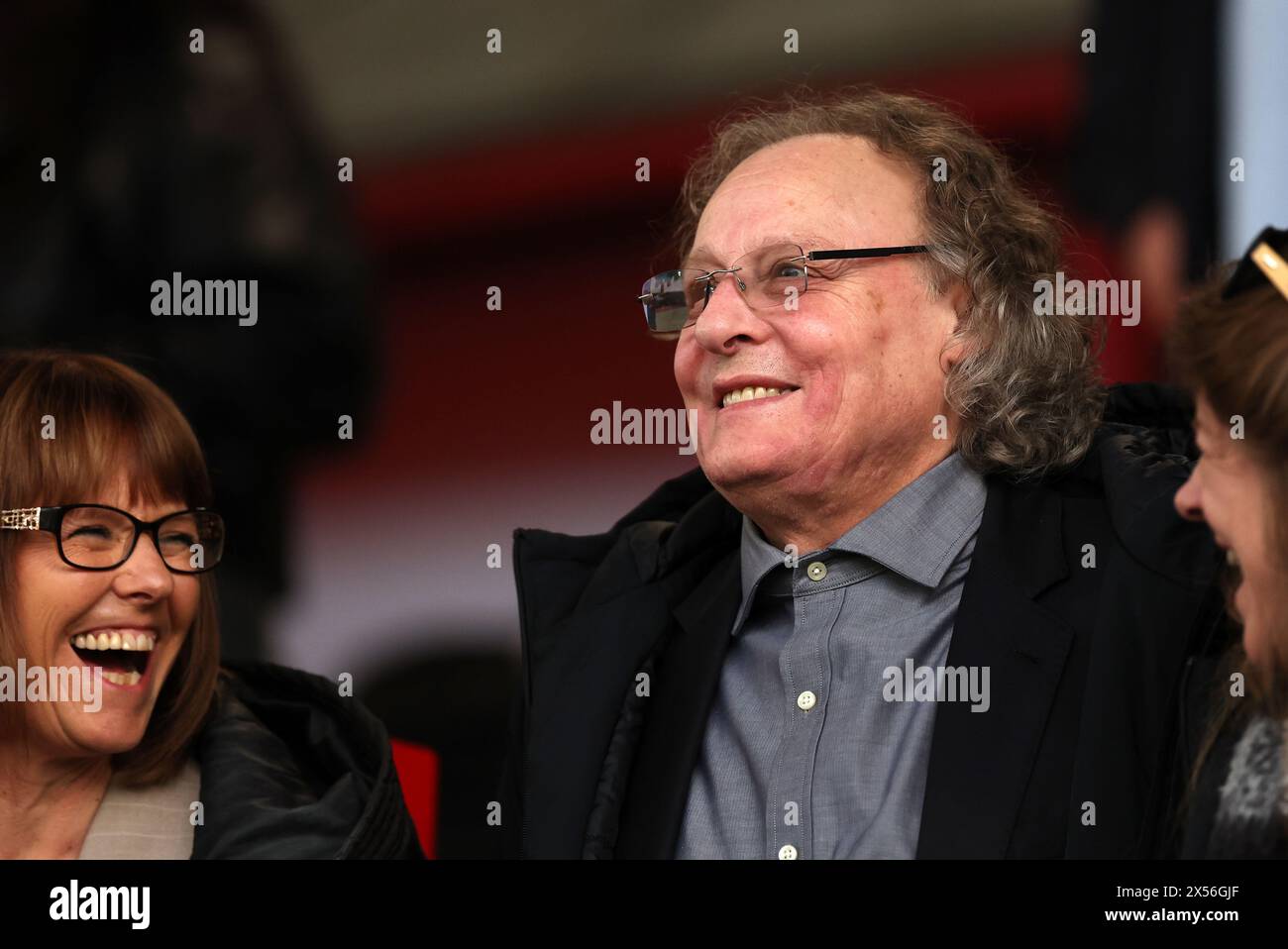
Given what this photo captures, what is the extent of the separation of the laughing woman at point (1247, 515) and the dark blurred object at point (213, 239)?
1.92m

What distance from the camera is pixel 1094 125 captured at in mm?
2980

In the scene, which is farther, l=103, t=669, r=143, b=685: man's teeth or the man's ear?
the man's ear

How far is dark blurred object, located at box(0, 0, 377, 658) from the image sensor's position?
3170 millimetres

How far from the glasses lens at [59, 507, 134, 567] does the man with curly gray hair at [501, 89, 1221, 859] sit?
666 mm

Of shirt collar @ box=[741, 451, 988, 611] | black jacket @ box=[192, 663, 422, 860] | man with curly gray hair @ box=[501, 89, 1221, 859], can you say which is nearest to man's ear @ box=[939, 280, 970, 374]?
man with curly gray hair @ box=[501, 89, 1221, 859]

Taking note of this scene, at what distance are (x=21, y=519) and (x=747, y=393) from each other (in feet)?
3.57

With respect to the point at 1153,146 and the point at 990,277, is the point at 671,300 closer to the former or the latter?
the point at 990,277

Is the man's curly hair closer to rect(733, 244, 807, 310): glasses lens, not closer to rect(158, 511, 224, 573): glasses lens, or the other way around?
rect(733, 244, 807, 310): glasses lens

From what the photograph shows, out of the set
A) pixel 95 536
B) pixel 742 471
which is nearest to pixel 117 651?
Answer: pixel 95 536

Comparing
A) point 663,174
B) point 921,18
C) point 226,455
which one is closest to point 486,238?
point 663,174

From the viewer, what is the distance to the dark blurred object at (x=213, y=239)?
3170 millimetres

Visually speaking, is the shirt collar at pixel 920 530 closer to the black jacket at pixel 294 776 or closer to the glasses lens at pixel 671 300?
the glasses lens at pixel 671 300

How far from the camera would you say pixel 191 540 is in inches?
89.4

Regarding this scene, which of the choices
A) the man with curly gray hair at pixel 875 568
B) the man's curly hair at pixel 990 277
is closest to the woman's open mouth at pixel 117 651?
the man with curly gray hair at pixel 875 568
